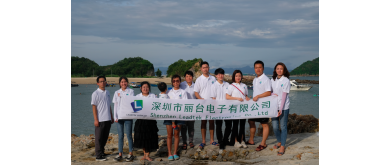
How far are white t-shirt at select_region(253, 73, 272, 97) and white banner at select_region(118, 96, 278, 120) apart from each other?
178 mm

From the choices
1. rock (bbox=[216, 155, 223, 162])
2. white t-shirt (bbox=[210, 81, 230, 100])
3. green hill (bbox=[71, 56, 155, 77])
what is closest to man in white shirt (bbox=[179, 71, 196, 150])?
white t-shirt (bbox=[210, 81, 230, 100])

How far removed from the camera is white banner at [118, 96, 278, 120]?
17.4ft

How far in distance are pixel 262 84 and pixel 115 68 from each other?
80.6 m

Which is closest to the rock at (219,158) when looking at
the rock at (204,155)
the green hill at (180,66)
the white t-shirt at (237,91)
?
the rock at (204,155)

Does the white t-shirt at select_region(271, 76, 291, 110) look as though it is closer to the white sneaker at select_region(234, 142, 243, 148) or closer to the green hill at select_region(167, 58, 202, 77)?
the white sneaker at select_region(234, 142, 243, 148)

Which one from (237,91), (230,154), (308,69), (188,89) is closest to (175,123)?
(188,89)

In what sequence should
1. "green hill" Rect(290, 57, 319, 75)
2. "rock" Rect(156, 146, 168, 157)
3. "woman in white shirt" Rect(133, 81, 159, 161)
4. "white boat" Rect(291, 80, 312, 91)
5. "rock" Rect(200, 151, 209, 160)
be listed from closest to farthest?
"woman in white shirt" Rect(133, 81, 159, 161), "rock" Rect(200, 151, 209, 160), "rock" Rect(156, 146, 168, 157), "white boat" Rect(291, 80, 312, 91), "green hill" Rect(290, 57, 319, 75)

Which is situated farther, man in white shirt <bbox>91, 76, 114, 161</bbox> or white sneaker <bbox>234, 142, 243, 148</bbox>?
white sneaker <bbox>234, 142, 243, 148</bbox>

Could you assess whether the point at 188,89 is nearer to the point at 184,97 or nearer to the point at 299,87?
the point at 184,97

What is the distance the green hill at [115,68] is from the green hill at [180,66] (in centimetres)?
880

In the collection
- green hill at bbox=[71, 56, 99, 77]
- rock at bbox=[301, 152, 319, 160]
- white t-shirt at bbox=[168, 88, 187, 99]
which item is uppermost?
green hill at bbox=[71, 56, 99, 77]

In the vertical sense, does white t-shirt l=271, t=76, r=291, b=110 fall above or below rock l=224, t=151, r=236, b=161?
above

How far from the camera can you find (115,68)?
270ft

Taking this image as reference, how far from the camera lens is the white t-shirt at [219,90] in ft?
18.6
